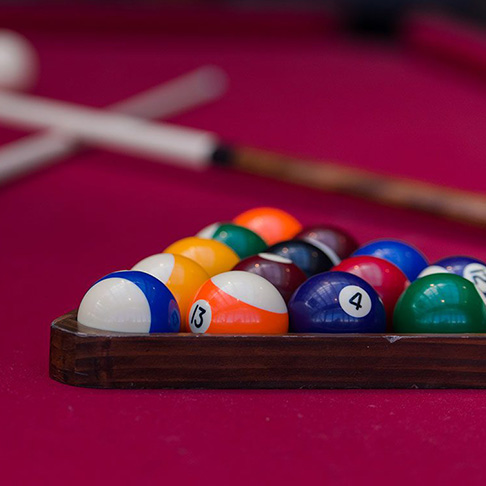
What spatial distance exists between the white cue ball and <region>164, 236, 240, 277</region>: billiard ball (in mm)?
2341

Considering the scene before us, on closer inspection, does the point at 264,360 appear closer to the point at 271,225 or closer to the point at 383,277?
the point at 383,277

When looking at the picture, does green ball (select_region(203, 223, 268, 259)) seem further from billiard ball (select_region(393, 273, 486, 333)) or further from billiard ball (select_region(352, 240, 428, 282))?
billiard ball (select_region(393, 273, 486, 333))

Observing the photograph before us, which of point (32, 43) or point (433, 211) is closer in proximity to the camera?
point (433, 211)

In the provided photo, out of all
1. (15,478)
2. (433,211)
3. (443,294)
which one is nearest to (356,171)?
(433,211)

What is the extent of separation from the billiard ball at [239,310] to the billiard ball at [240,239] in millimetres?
303

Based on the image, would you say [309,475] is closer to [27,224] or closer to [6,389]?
[6,389]

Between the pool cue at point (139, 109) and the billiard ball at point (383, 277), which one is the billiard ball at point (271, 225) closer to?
the billiard ball at point (383, 277)

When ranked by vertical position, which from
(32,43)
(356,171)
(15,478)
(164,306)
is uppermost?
(32,43)

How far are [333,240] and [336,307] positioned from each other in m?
0.40

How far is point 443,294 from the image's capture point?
4.53 ft

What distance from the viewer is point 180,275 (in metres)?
1.47

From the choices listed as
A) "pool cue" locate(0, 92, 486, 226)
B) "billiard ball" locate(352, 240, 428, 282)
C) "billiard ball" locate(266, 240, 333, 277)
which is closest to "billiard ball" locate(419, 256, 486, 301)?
"billiard ball" locate(352, 240, 428, 282)

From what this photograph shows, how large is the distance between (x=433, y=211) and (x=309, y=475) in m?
1.30

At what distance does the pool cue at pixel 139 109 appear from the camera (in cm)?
273
